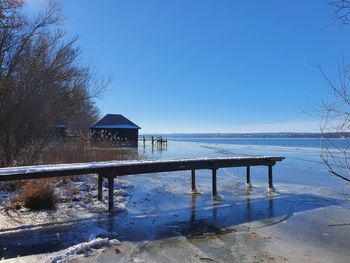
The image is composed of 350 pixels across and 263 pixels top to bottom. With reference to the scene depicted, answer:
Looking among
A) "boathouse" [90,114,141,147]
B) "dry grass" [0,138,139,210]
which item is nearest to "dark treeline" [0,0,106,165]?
"dry grass" [0,138,139,210]

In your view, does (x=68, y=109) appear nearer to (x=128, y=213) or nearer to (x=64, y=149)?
(x=64, y=149)

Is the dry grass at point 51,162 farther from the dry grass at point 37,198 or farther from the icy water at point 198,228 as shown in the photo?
the icy water at point 198,228

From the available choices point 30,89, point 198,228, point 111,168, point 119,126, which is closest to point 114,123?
point 119,126

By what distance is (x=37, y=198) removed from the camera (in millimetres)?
8180

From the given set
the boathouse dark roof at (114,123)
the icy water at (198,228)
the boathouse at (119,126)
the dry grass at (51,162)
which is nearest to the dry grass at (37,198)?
the dry grass at (51,162)

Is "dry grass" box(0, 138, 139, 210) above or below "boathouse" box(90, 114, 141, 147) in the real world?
below

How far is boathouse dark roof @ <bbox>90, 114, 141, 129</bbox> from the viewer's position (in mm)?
54763

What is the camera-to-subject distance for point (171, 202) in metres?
9.46

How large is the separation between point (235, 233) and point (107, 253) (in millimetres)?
2300

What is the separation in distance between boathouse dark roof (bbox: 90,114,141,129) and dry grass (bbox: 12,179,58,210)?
45870mm

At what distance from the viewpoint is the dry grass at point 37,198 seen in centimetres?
813

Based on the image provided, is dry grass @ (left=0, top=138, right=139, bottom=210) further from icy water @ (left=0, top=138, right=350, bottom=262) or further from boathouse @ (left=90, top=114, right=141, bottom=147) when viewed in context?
boathouse @ (left=90, top=114, right=141, bottom=147)

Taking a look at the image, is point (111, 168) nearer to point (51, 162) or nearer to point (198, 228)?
point (198, 228)

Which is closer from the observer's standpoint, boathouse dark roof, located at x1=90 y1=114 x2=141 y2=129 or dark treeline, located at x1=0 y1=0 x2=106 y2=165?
dark treeline, located at x1=0 y1=0 x2=106 y2=165
